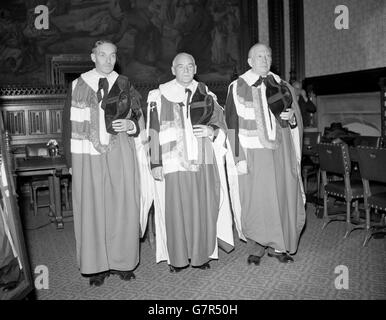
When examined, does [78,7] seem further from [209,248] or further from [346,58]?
[209,248]

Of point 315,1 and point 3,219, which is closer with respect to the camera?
point 3,219

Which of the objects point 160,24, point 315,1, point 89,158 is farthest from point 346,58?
point 89,158

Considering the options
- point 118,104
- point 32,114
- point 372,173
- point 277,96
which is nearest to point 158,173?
point 118,104

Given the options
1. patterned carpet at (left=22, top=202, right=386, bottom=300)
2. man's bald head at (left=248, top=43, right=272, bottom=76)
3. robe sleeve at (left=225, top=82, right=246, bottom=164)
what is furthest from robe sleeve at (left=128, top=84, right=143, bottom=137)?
patterned carpet at (left=22, top=202, right=386, bottom=300)

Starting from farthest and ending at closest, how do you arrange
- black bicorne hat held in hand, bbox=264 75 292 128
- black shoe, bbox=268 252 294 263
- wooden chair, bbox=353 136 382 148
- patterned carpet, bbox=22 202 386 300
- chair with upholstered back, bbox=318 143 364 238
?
wooden chair, bbox=353 136 382 148 → chair with upholstered back, bbox=318 143 364 238 → black shoe, bbox=268 252 294 263 → black bicorne hat held in hand, bbox=264 75 292 128 → patterned carpet, bbox=22 202 386 300

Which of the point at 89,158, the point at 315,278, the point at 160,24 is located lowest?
the point at 315,278

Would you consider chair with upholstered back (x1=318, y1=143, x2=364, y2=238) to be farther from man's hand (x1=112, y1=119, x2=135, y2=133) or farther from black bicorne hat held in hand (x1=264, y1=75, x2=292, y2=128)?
man's hand (x1=112, y1=119, x2=135, y2=133)

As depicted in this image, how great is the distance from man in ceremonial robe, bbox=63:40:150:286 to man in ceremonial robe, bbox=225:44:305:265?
1012 mm

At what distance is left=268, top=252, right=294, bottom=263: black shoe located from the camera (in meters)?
4.57

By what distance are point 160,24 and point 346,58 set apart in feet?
13.4

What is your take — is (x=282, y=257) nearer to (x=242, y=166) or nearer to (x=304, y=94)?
(x=242, y=166)

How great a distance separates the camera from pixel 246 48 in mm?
10938

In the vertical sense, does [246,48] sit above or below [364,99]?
above
